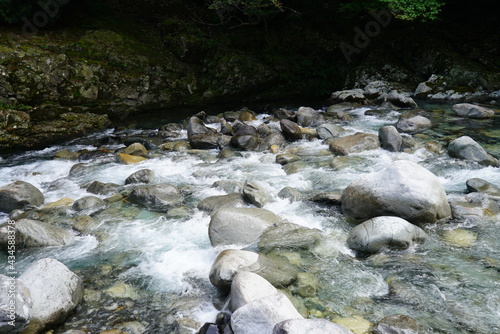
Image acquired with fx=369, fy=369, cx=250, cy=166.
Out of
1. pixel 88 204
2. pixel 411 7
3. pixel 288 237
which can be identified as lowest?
pixel 88 204

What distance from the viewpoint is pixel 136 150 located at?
8789 millimetres

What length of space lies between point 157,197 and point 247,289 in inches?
122

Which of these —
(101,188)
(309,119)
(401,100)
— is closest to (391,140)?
(309,119)

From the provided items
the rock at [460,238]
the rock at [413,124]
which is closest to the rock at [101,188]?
the rock at [460,238]

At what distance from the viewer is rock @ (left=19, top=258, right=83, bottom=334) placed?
3.30m

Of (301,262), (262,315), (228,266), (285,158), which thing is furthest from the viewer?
(285,158)

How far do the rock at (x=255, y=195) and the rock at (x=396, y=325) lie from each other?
2753 mm

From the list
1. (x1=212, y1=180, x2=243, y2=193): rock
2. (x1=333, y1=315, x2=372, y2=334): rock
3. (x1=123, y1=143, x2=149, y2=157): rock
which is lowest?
(x1=123, y1=143, x2=149, y2=157): rock

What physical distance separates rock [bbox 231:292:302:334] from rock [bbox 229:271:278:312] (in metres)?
0.19

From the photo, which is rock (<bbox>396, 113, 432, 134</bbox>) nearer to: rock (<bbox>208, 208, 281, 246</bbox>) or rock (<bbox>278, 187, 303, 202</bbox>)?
rock (<bbox>278, 187, 303, 202</bbox>)

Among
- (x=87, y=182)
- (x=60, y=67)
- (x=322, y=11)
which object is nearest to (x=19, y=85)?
(x=60, y=67)

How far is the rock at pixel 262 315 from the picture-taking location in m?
2.93

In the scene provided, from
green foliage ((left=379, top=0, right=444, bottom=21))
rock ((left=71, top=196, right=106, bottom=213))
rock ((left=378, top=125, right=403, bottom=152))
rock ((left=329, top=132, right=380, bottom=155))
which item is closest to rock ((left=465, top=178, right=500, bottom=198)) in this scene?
rock ((left=378, top=125, right=403, bottom=152))

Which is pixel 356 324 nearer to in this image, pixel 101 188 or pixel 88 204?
pixel 88 204
